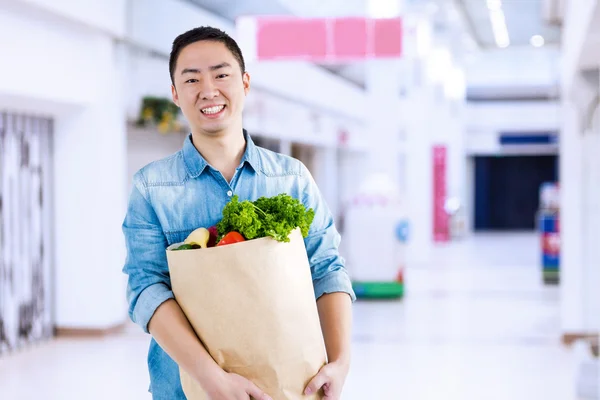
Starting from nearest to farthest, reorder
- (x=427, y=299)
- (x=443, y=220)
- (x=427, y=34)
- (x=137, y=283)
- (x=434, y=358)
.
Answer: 1. (x=137, y=283)
2. (x=434, y=358)
3. (x=427, y=34)
4. (x=427, y=299)
5. (x=443, y=220)

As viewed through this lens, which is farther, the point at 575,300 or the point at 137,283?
the point at 575,300

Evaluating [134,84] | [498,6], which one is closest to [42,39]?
[134,84]

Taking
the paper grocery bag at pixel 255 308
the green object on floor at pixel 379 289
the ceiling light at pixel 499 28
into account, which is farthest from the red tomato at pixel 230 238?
the ceiling light at pixel 499 28

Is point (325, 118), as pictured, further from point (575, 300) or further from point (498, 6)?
point (575, 300)

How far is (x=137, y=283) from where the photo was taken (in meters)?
1.76

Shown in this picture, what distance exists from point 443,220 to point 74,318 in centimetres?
1718

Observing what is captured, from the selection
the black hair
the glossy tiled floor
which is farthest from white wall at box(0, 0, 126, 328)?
the black hair

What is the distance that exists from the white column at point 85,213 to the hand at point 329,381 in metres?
8.14

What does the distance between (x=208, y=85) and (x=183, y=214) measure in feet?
0.85

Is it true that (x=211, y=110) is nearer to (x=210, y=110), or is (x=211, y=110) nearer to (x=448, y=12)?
(x=210, y=110)

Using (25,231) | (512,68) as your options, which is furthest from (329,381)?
(512,68)

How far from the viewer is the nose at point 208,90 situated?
1766mm

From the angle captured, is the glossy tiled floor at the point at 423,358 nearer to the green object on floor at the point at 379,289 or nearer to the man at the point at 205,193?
the green object on floor at the point at 379,289

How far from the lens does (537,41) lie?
20844mm
